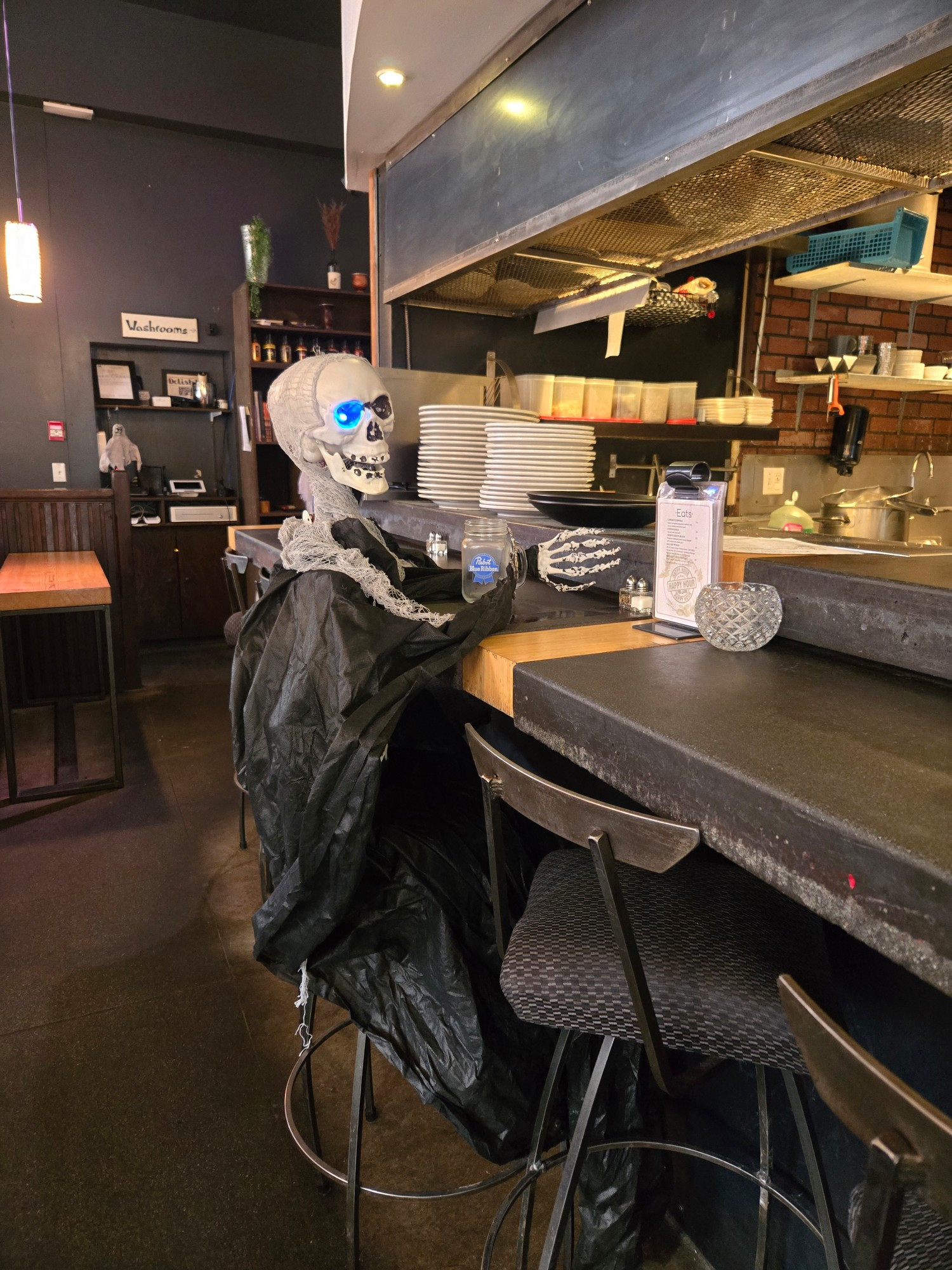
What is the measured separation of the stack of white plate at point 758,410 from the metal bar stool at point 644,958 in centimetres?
302

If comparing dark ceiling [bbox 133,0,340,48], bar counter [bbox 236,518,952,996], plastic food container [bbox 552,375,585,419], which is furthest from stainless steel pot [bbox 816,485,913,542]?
Answer: dark ceiling [bbox 133,0,340,48]

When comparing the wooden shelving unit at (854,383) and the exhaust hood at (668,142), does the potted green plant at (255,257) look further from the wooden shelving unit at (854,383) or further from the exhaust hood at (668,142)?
the wooden shelving unit at (854,383)

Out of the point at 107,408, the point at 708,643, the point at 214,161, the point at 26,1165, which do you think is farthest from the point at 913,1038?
the point at 214,161

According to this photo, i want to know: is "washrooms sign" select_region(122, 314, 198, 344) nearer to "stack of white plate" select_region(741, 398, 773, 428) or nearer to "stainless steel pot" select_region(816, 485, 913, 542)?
"stack of white plate" select_region(741, 398, 773, 428)

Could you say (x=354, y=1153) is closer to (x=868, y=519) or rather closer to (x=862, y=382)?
(x=868, y=519)

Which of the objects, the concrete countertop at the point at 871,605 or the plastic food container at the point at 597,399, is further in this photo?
the plastic food container at the point at 597,399

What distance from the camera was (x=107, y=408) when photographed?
215 inches

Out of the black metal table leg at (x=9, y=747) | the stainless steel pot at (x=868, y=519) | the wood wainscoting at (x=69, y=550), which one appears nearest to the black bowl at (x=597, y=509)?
the black metal table leg at (x=9, y=747)

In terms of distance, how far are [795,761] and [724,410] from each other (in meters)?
3.21

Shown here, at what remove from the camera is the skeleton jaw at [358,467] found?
1516 millimetres

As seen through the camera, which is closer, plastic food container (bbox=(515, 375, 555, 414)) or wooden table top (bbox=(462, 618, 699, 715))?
wooden table top (bbox=(462, 618, 699, 715))

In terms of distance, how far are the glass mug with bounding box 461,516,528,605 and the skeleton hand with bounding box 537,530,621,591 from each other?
0.71ft

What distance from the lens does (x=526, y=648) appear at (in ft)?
3.95

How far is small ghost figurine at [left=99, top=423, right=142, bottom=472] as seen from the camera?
207 inches
